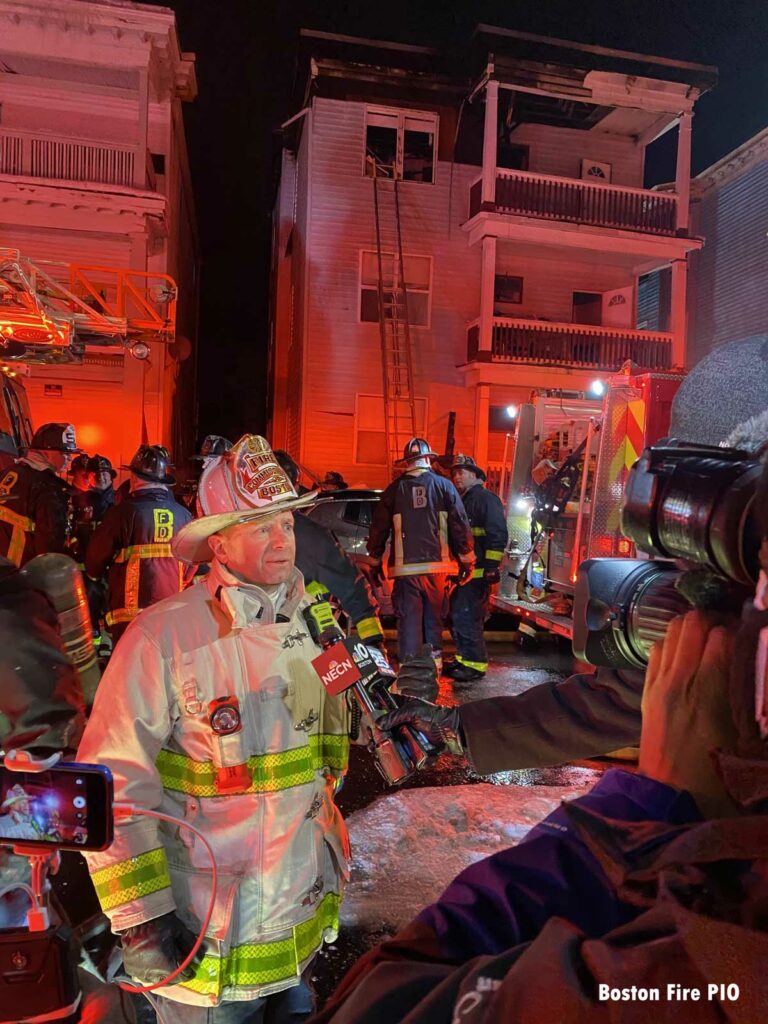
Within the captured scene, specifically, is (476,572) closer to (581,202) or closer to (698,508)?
(698,508)

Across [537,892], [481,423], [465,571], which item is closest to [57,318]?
A: [465,571]

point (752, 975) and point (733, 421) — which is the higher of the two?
point (733, 421)

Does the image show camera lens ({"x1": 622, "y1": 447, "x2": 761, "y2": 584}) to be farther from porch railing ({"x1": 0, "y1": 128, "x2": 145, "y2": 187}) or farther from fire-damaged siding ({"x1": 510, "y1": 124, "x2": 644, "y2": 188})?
fire-damaged siding ({"x1": 510, "y1": 124, "x2": 644, "y2": 188})

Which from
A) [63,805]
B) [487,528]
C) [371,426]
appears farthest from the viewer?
[371,426]

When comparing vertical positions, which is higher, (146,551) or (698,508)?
(698,508)

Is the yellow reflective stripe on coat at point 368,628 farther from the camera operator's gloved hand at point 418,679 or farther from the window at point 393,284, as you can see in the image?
the window at point 393,284

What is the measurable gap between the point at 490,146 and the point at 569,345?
4476mm

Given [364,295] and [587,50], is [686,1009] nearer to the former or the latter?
[364,295]

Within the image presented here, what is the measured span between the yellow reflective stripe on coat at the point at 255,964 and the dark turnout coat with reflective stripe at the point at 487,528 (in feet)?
19.5

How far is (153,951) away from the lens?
160cm

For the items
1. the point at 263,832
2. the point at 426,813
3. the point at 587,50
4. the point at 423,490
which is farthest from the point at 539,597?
the point at 587,50

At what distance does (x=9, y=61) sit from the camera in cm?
1380

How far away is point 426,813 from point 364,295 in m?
13.5

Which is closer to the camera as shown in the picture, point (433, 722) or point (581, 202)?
point (433, 722)
